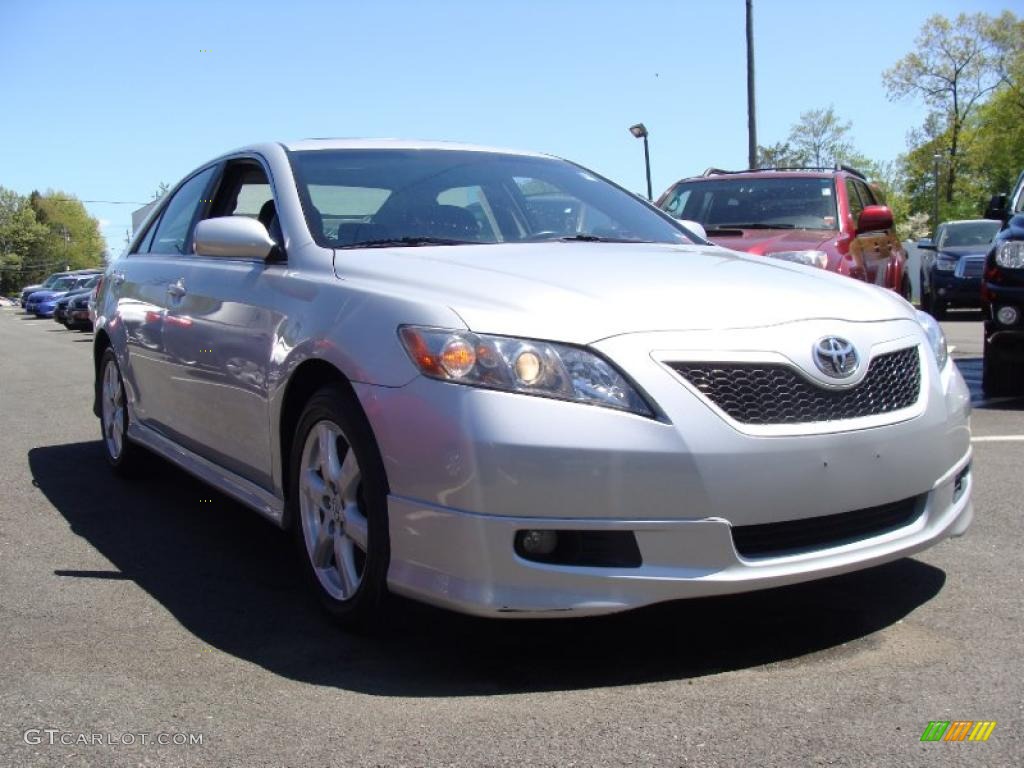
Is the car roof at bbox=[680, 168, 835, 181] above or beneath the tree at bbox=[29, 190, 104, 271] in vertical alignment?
above

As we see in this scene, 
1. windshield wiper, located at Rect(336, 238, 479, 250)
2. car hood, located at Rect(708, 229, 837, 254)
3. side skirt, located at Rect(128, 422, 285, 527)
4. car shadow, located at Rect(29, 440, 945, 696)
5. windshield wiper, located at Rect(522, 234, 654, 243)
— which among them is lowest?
car shadow, located at Rect(29, 440, 945, 696)

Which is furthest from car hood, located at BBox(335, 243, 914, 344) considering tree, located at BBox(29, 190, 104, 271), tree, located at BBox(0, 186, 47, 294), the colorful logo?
tree, located at BBox(29, 190, 104, 271)

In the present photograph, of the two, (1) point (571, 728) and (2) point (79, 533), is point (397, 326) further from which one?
(2) point (79, 533)

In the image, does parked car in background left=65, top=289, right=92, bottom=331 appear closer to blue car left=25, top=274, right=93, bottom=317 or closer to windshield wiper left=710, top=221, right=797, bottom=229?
blue car left=25, top=274, right=93, bottom=317

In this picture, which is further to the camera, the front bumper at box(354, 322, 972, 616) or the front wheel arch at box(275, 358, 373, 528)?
the front wheel arch at box(275, 358, 373, 528)

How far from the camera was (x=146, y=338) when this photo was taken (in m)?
5.41

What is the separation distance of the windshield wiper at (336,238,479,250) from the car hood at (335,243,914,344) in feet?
0.29

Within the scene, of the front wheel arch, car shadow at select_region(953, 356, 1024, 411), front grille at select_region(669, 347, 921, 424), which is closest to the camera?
front grille at select_region(669, 347, 921, 424)

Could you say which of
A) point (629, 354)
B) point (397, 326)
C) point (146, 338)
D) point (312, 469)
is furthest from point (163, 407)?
point (629, 354)

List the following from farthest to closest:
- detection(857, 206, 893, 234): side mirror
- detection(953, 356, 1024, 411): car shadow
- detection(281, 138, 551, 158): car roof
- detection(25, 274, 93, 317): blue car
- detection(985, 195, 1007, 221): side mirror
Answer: detection(25, 274, 93, 317): blue car < detection(985, 195, 1007, 221): side mirror < detection(857, 206, 893, 234): side mirror < detection(953, 356, 1024, 411): car shadow < detection(281, 138, 551, 158): car roof

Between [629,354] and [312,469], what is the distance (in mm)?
1210

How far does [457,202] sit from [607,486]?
1.84m

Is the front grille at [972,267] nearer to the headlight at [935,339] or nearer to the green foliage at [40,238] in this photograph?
the headlight at [935,339]

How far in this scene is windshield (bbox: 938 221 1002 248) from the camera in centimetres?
2092
